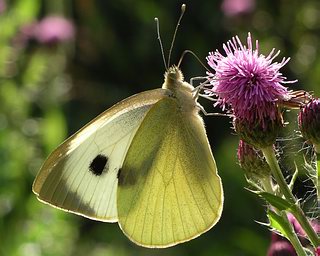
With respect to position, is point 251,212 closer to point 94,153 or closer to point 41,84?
point 41,84

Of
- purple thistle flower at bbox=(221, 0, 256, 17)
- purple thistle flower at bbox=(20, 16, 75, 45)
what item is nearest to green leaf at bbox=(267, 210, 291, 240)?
purple thistle flower at bbox=(221, 0, 256, 17)

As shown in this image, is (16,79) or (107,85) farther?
(107,85)

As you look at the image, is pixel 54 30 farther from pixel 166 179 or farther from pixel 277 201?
pixel 277 201

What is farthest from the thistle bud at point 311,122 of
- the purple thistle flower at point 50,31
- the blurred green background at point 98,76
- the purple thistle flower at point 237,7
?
the purple thistle flower at point 50,31

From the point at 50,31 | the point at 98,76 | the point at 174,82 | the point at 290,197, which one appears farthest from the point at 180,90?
the point at 98,76

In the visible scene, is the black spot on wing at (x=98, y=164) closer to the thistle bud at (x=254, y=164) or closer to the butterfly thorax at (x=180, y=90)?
the butterfly thorax at (x=180, y=90)

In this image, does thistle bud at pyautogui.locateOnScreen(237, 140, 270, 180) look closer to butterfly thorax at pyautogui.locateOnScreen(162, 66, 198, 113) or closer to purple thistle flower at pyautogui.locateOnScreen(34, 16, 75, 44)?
butterfly thorax at pyautogui.locateOnScreen(162, 66, 198, 113)

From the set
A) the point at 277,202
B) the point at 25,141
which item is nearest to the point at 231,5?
the point at 25,141
